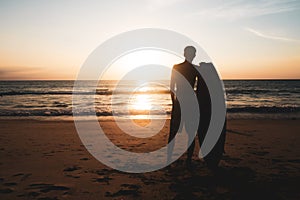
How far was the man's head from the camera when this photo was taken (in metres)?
5.07

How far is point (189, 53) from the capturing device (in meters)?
5.08

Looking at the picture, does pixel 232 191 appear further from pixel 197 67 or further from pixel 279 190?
pixel 197 67

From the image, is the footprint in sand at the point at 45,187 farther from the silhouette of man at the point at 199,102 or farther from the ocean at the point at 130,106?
the ocean at the point at 130,106

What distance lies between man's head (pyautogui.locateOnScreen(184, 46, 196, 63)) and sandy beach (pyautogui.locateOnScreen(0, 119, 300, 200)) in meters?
2.12

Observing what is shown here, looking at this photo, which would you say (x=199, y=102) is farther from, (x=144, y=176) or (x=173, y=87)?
(x=144, y=176)

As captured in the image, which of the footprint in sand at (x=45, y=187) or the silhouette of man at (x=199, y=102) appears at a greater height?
the silhouette of man at (x=199, y=102)

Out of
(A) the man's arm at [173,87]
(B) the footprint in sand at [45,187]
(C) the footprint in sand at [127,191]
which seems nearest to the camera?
(C) the footprint in sand at [127,191]

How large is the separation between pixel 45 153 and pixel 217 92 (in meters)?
4.16

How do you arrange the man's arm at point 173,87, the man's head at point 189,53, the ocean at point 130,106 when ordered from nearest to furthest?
the man's head at point 189,53
the man's arm at point 173,87
the ocean at point 130,106

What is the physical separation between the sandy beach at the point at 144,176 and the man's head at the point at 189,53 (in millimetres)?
2121

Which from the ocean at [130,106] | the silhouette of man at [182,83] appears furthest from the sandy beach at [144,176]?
the ocean at [130,106]

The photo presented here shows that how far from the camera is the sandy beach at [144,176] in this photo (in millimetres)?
3838

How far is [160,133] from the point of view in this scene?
9.15 metres

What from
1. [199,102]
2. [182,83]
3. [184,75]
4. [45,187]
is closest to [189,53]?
[184,75]
